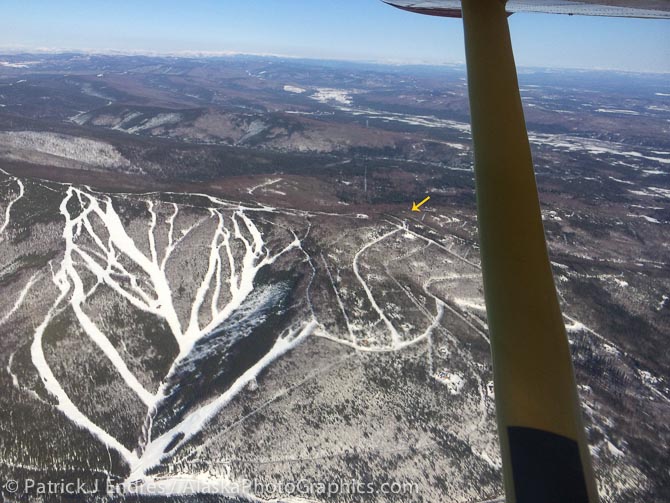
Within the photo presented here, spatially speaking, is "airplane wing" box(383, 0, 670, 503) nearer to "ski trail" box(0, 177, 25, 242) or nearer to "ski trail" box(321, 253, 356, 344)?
"ski trail" box(321, 253, 356, 344)

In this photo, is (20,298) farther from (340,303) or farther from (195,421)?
(340,303)

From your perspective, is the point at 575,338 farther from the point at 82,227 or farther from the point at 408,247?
the point at 82,227

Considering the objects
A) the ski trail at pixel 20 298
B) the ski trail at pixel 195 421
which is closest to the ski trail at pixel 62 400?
the ski trail at pixel 195 421

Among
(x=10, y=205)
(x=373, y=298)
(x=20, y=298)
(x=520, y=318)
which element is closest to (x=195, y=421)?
(x=373, y=298)

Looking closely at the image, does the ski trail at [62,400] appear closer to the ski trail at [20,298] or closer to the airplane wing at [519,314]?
the ski trail at [20,298]

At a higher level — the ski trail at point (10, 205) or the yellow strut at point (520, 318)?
the yellow strut at point (520, 318)

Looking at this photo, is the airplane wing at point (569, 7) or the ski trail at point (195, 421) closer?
the airplane wing at point (569, 7)

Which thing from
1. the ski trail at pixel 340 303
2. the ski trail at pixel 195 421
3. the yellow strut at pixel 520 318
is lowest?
the ski trail at pixel 195 421
